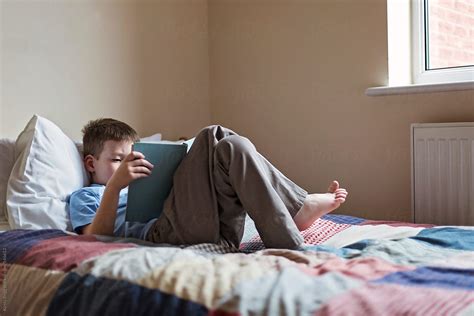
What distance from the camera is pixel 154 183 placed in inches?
56.6

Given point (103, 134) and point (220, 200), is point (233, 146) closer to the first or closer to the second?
point (220, 200)

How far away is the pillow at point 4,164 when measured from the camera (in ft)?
5.68

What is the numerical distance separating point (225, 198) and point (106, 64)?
3.90 feet

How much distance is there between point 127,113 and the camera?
2.43 metres

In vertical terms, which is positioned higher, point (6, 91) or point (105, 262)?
point (6, 91)

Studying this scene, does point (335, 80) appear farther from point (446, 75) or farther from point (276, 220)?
point (276, 220)

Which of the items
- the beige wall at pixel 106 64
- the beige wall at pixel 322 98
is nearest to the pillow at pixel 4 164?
the beige wall at pixel 106 64

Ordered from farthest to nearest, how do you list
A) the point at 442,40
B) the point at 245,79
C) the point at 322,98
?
1. the point at 245,79
2. the point at 322,98
3. the point at 442,40

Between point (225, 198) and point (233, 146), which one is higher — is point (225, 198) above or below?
below

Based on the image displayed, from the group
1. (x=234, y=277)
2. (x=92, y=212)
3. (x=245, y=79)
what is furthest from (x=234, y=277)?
(x=245, y=79)

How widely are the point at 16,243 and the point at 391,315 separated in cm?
90

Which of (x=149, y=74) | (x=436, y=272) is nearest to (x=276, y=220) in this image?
(x=436, y=272)

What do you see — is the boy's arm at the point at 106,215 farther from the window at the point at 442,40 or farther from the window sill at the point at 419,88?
the window at the point at 442,40

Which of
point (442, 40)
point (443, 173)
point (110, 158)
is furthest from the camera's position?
point (442, 40)
